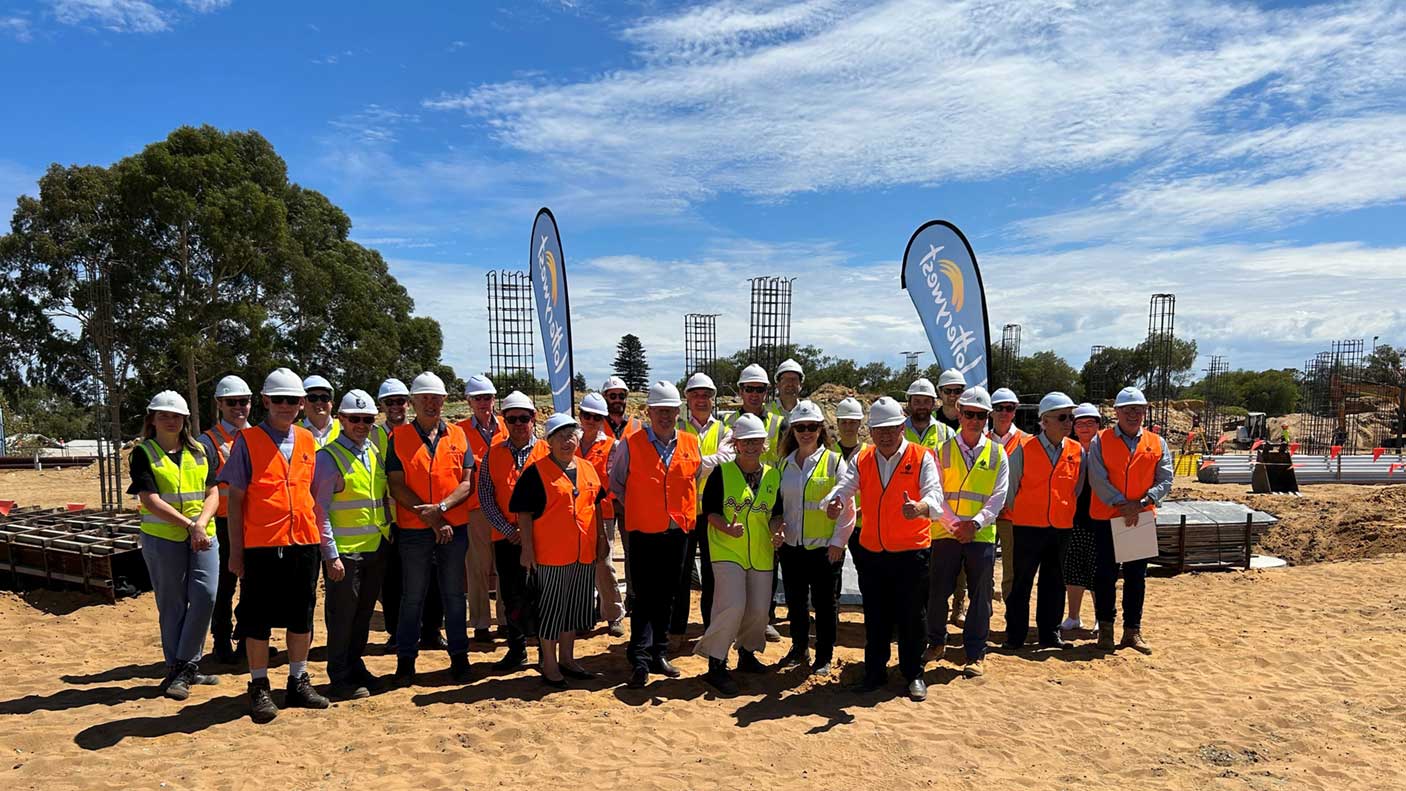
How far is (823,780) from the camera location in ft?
13.3

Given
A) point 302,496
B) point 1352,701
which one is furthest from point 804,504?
point 1352,701

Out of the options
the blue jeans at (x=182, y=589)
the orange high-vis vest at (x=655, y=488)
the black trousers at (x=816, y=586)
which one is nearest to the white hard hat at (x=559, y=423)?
the orange high-vis vest at (x=655, y=488)

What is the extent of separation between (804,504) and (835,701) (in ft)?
4.07

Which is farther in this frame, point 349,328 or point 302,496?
point 349,328

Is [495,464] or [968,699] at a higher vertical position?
[495,464]

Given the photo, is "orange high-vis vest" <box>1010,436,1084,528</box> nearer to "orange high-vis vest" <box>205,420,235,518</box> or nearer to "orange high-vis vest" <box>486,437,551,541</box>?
"orange high-vis vest" <box>486,437,551,541</box>

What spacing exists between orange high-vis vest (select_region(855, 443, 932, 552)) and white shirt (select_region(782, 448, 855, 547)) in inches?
5.5

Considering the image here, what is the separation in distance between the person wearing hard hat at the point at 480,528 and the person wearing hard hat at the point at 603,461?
0.64m

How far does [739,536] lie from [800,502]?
18.2 inches

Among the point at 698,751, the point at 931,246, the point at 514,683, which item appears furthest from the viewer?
the point at 931,246

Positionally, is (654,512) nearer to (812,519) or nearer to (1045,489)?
(812,519)

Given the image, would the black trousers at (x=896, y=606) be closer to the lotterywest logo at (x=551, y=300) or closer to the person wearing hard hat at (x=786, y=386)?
the person wearing hard hat at (x=786, y=386)

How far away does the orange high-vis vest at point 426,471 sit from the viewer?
5113 mm

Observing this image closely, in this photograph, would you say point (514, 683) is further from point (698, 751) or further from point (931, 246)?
point (931, 246)
